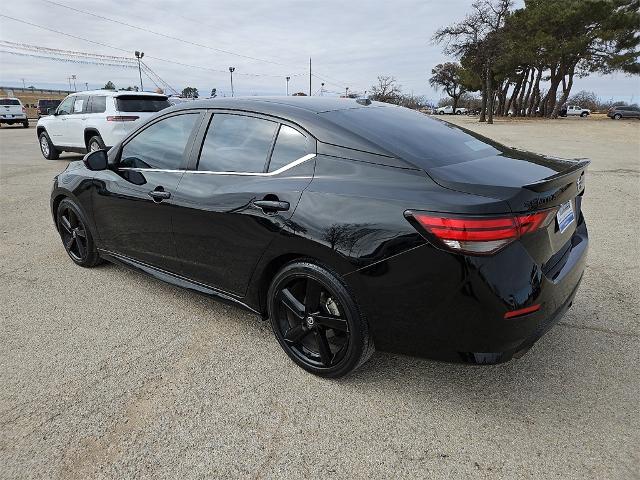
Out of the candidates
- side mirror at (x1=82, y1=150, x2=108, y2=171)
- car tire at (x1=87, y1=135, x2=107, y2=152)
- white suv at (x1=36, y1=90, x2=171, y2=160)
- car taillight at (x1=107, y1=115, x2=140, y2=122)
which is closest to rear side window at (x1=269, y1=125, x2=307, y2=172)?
side mirror at (x1=82, y1=150, x2=108, y2=171)

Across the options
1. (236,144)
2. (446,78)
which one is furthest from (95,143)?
(446,78)

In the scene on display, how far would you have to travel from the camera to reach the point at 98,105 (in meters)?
10.9

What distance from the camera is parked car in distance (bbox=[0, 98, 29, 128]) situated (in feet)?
85.9

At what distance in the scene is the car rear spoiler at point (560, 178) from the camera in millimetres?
2141

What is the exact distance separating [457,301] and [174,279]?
6.98 ft

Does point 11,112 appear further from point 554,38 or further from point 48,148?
point 554,38

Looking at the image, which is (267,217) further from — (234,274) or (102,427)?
(102,427)

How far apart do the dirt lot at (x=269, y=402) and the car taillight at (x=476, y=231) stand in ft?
3.11

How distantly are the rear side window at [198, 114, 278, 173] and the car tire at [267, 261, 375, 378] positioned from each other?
0.72 metres

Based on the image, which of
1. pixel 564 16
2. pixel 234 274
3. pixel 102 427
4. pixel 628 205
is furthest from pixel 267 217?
pixel 564 16

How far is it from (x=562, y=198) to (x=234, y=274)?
191 cm

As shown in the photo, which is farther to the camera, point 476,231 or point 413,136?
point 413,136

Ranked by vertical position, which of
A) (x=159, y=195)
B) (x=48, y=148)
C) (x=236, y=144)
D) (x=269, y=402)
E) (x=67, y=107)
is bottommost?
(x=269, y=402)

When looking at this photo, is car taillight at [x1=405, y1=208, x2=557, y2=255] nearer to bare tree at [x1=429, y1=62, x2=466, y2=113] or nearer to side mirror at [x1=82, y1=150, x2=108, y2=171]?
side mirror at [x1=82, y1=150, x2=108, y2=171]
